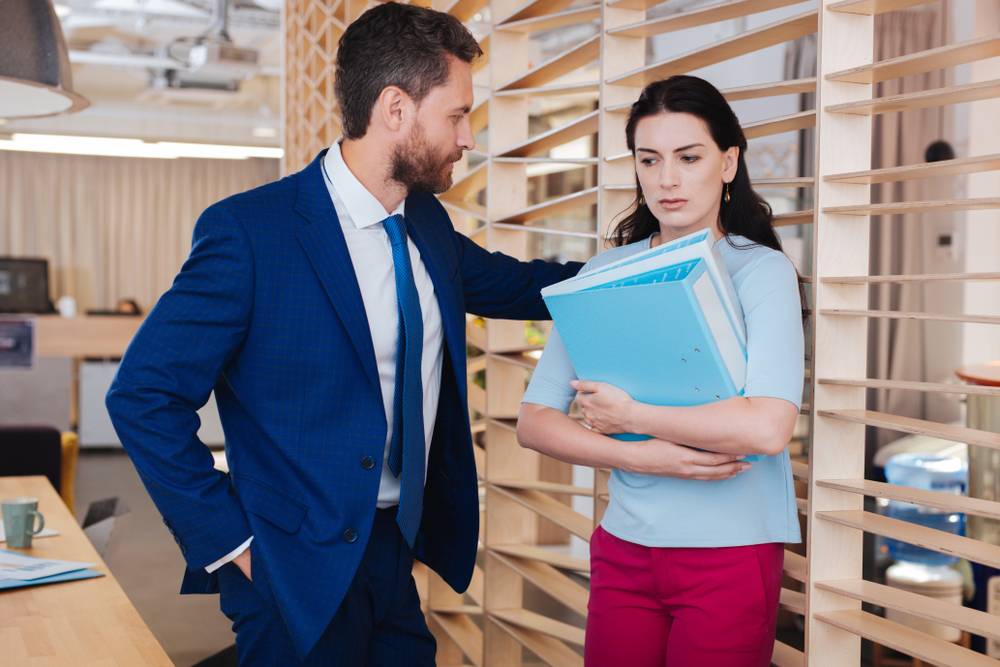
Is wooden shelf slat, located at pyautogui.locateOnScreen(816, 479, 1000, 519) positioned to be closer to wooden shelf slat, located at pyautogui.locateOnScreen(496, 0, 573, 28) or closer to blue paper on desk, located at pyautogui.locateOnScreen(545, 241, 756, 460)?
blue paper on desk, located at pyautogui.locateOnScreen(545, 241, 756, 460)

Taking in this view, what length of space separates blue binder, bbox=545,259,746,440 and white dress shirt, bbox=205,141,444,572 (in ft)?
1.14

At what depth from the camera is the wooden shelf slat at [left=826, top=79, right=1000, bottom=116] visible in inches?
57.7

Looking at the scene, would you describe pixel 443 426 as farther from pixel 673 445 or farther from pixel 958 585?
pixel 958 585

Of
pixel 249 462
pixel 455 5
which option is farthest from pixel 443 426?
pixel 455 5

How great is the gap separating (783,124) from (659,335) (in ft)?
2.11

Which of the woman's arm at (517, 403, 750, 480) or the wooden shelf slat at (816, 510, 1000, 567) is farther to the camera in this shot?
the woman's arm at (517, 403, 750, 480)

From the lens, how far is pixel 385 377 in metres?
1.90

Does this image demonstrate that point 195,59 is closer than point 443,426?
No

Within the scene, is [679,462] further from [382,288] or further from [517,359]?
[517,359]

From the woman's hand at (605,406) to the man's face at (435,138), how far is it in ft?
1.59

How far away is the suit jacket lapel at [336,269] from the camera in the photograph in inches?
71.4

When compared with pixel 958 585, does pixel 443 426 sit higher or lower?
higher

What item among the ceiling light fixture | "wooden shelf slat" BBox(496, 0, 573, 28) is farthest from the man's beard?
the ceiling light fixture

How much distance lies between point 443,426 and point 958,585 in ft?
8.91
